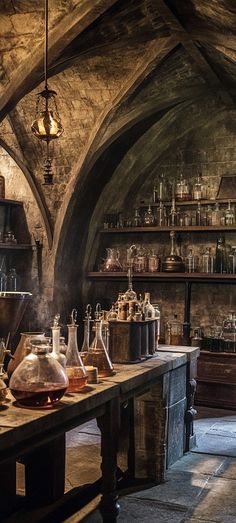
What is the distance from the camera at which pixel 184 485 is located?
406cm

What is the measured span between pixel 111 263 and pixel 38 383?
5.17 m

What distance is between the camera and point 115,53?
583cm

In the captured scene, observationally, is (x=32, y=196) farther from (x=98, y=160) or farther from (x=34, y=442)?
(x=34, y=442)

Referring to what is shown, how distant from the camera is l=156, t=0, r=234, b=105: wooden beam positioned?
493cm

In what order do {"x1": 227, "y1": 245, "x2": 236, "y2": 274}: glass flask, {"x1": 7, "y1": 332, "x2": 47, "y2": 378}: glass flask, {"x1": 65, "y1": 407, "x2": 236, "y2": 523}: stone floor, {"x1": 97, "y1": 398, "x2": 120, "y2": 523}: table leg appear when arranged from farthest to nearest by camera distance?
{"x1": 227, "y1": 245, "x2": 236, "y2": 274}: glass flask < {"x1": 65, "y1": 407, "x2": 236, "y2": 523}: stone floor < {"x1": 97, "y1": 398, "x2": 120, "y2": 523}: table leg < {"x1": 7, "y1": 332, "x2": 47, "y2": 378}: glass flask

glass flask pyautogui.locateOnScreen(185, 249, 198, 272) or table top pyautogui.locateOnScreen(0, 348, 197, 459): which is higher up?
glass flask pyautogui.locateOnScreen(185, 249, 198, 272)

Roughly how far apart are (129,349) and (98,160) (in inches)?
152

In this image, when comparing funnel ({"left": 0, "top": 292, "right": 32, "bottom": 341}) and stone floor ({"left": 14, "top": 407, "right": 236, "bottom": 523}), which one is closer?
funnel ({"left": 0, "top": 292, "right": 32, "bottom": 341})

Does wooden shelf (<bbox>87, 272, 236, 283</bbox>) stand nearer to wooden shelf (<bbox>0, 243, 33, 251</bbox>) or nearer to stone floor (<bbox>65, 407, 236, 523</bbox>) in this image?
wooden shelf (<bbox>0, 243, 33, 251</bbox>)

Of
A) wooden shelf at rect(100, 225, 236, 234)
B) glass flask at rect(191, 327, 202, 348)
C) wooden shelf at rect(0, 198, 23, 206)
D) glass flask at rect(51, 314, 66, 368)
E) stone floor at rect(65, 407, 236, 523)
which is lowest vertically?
stone floor at rect(65, 407, 236, 523)

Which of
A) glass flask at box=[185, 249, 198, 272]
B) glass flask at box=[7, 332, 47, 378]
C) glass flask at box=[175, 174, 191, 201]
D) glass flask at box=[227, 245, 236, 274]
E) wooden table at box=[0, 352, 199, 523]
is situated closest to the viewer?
wooden table at box=[0, 352, 199, 523]

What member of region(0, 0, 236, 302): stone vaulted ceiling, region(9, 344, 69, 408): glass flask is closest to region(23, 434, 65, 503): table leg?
region(9, 344, 69, 408): glass flask

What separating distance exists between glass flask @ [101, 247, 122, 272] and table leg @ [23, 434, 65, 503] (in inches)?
170

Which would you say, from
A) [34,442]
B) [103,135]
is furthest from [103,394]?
[103,135]
